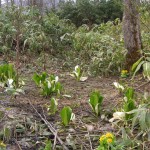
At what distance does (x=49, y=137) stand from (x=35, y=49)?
15.7 feet

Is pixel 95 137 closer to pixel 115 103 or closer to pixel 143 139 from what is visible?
pixel 143 139

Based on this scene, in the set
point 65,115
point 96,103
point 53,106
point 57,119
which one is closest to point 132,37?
point 96,103

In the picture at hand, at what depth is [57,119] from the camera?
323cm

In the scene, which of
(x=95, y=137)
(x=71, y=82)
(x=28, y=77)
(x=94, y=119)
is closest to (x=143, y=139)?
(x=95, y=137)

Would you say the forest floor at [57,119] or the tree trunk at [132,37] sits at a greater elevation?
the tree trunk at [132,37]

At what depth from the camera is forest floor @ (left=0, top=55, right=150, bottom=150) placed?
2.70 metres

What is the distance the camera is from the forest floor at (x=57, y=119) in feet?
8.86

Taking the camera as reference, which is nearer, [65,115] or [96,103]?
[65,115]

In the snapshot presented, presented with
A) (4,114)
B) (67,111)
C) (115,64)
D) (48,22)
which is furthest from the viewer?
(48,22)

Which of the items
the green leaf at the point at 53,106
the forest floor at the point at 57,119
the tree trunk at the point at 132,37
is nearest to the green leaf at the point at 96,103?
the forest floor at the point at 57,119

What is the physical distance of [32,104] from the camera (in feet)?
12.0

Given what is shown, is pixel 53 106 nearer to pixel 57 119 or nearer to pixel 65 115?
pixel 57 119

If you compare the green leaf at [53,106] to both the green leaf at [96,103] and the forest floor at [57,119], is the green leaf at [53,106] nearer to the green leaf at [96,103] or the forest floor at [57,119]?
the forest floor at [57,119]

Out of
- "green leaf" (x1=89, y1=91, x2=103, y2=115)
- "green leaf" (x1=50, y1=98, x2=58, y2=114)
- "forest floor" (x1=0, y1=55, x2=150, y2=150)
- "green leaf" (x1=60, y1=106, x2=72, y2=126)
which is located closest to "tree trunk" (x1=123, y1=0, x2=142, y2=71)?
"forest floor" (x1=0, y1=55, x2=150, y2=150)
